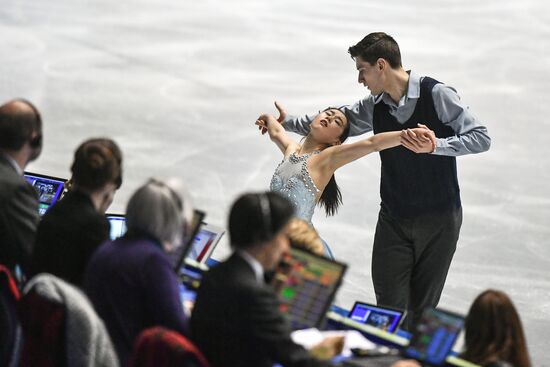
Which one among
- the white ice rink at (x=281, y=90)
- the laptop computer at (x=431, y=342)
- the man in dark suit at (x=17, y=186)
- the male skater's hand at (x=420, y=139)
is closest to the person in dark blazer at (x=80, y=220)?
the man in dark suit at (x=17, y=186)

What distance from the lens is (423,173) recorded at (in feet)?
16.9

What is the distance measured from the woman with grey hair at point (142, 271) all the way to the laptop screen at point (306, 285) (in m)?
0.34

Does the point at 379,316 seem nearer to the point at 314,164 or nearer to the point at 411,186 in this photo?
the point at 411,186

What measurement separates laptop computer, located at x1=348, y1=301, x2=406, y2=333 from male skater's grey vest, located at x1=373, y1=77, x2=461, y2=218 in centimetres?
149

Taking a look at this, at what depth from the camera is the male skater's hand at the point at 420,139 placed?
15.7 feet

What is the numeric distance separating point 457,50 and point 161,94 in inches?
112

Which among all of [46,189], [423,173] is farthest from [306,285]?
[423,173]

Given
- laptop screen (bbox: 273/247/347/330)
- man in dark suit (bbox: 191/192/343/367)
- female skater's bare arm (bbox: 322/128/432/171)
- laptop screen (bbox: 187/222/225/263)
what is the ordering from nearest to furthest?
man in dark suit (bbox: 191/192/343/367), laptop screen (bbox: 273/247/347/330), laptop screen (bbox: 187/222/225/263), female skater's bare arm (bbox: 322/128/432/171)

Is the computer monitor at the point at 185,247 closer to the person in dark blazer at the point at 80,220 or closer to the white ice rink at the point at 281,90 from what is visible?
the person in dark blazer at the point at 80,220

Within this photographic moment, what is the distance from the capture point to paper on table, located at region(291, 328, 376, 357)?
3219 millimetres

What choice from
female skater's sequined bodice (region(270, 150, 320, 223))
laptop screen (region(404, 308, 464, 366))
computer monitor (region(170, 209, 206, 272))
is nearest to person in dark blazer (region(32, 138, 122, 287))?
computer monitor (region(170, 209, 206, 272))

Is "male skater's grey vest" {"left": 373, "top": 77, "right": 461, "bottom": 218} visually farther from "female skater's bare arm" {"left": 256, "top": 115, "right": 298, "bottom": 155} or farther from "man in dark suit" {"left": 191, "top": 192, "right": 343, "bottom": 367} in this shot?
"man in dark suit" {"left": 191, "top": 192, "right": 343, "bottom": 367}

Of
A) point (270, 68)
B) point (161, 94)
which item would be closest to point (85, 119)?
point (161, 94)

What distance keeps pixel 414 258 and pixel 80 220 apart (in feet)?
7.38
